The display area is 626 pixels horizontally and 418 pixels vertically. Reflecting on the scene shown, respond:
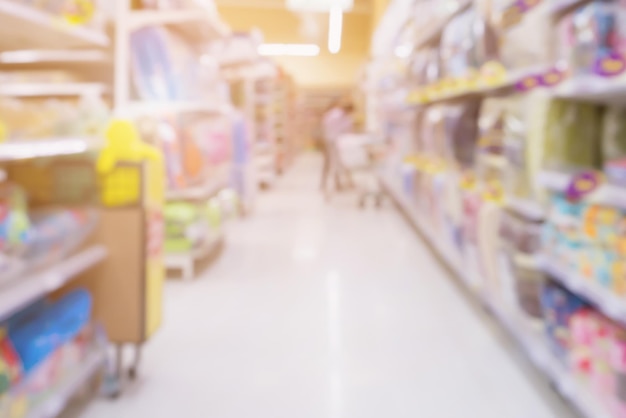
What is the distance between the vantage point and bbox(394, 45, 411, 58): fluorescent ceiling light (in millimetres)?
6043

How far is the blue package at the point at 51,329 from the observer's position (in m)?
1.73

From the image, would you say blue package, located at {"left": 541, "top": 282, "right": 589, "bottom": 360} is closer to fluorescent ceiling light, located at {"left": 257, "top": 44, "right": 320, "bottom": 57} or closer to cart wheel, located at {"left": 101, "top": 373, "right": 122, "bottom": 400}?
cart wheel, located at {"left": 101, "top": 373, "right": 122, "bottom": 400}

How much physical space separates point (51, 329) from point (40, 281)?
0.68ft

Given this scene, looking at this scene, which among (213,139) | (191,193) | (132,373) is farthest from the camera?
(213,139)

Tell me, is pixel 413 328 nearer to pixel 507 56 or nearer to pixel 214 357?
pixel 214 357

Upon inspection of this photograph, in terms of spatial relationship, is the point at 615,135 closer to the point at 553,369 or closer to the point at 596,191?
the point at 596,191

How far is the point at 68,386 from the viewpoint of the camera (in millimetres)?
1858

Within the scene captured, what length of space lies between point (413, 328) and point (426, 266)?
1473mm

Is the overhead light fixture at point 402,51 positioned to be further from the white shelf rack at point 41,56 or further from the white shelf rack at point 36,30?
the white shelf rack at point 36,30

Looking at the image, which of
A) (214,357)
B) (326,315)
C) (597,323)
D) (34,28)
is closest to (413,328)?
(326,315)

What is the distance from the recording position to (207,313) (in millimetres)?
3182

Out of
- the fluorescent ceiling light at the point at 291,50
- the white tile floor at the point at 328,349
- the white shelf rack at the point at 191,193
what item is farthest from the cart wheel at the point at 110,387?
the fluorescent ceiling light at the point at 291,50

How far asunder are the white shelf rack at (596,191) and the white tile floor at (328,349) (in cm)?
74

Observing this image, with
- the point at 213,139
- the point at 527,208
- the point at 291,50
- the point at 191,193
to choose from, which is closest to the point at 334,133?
the point at 213,139
